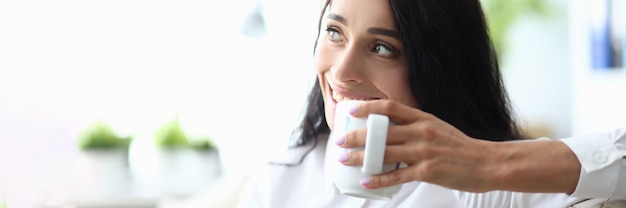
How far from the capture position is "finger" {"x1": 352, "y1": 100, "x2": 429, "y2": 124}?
837mm

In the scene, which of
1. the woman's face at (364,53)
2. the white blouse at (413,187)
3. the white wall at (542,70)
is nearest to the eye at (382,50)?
the woman's face at (364,53)

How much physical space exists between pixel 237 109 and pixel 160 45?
1.62ft

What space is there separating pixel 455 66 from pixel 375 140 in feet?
1.57

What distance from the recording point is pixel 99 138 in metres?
3.08

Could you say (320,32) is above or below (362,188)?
above

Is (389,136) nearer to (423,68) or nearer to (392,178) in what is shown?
(392,178)

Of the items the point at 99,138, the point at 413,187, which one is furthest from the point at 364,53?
the point at 99,138

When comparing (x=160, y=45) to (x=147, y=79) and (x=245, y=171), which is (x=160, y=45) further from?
(x=245, y=171)

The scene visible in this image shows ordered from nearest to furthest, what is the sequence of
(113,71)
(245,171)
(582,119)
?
(245,171) → (113,71) → (582,119)

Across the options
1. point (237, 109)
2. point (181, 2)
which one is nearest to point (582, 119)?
point (237, 109)

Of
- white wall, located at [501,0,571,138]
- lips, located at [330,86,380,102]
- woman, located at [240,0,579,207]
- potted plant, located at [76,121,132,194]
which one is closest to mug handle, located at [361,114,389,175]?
woman, located at [240,0,579,207]

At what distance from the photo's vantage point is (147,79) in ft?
12.1

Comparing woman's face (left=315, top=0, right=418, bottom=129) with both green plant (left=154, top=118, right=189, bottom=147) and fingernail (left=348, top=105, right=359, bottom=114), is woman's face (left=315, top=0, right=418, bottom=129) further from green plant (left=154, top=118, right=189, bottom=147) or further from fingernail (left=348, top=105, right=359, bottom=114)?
green plant (left=154, top=118, right=189, bottom=147)

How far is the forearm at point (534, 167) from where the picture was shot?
858 millimetres
